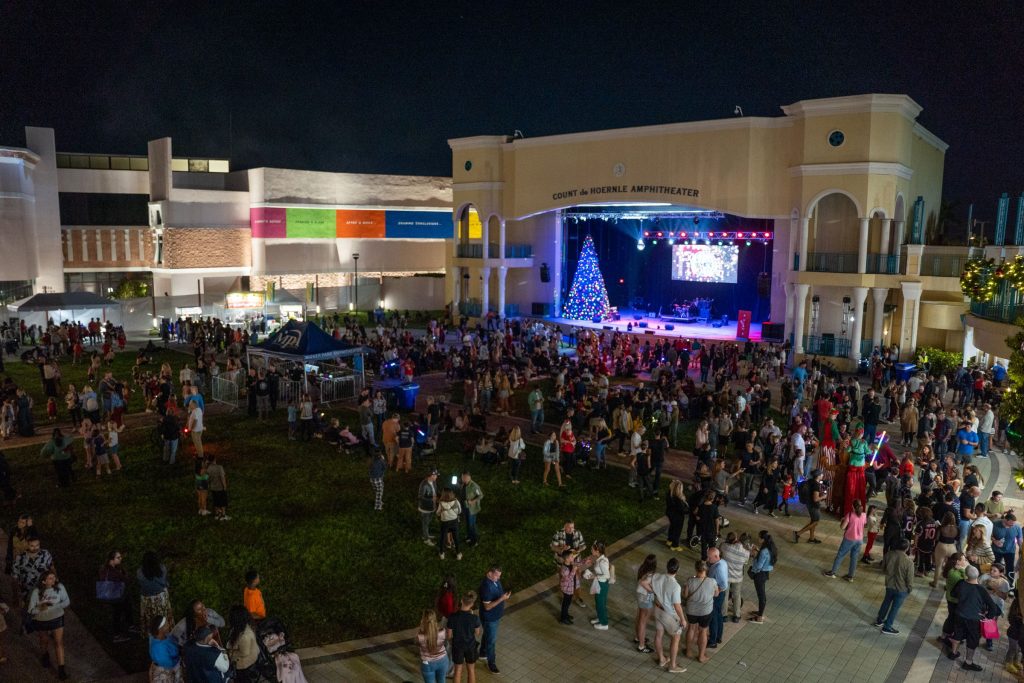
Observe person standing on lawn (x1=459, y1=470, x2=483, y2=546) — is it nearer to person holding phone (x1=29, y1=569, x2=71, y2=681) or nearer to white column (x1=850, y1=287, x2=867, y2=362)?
person holding phone (x1=29, y1=569, x2=71, y2=681)

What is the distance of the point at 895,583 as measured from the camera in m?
9.62

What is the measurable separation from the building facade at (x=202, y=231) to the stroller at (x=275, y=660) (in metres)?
29.7

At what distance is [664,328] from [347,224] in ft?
72.7

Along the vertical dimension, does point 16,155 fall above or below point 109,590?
above

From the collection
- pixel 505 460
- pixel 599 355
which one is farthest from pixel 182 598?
pixel 599 355

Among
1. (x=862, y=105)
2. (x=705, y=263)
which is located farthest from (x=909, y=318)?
(x=705, y=263)

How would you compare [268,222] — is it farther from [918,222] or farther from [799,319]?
[918,222]

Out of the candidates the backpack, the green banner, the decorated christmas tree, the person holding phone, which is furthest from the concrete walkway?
the green banner

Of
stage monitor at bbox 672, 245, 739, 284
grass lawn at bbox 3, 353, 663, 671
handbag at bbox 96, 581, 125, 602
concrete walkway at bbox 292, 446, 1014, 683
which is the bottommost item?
concrete walkway at bbox 292, 446, 1014, 683

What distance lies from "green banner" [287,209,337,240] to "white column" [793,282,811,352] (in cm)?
2802

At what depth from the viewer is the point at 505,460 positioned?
54.9 feet

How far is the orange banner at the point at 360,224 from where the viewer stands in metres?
46.8

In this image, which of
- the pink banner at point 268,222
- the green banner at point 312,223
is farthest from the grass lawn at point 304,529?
the green banner at point 312,223

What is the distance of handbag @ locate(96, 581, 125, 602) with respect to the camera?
892cm
